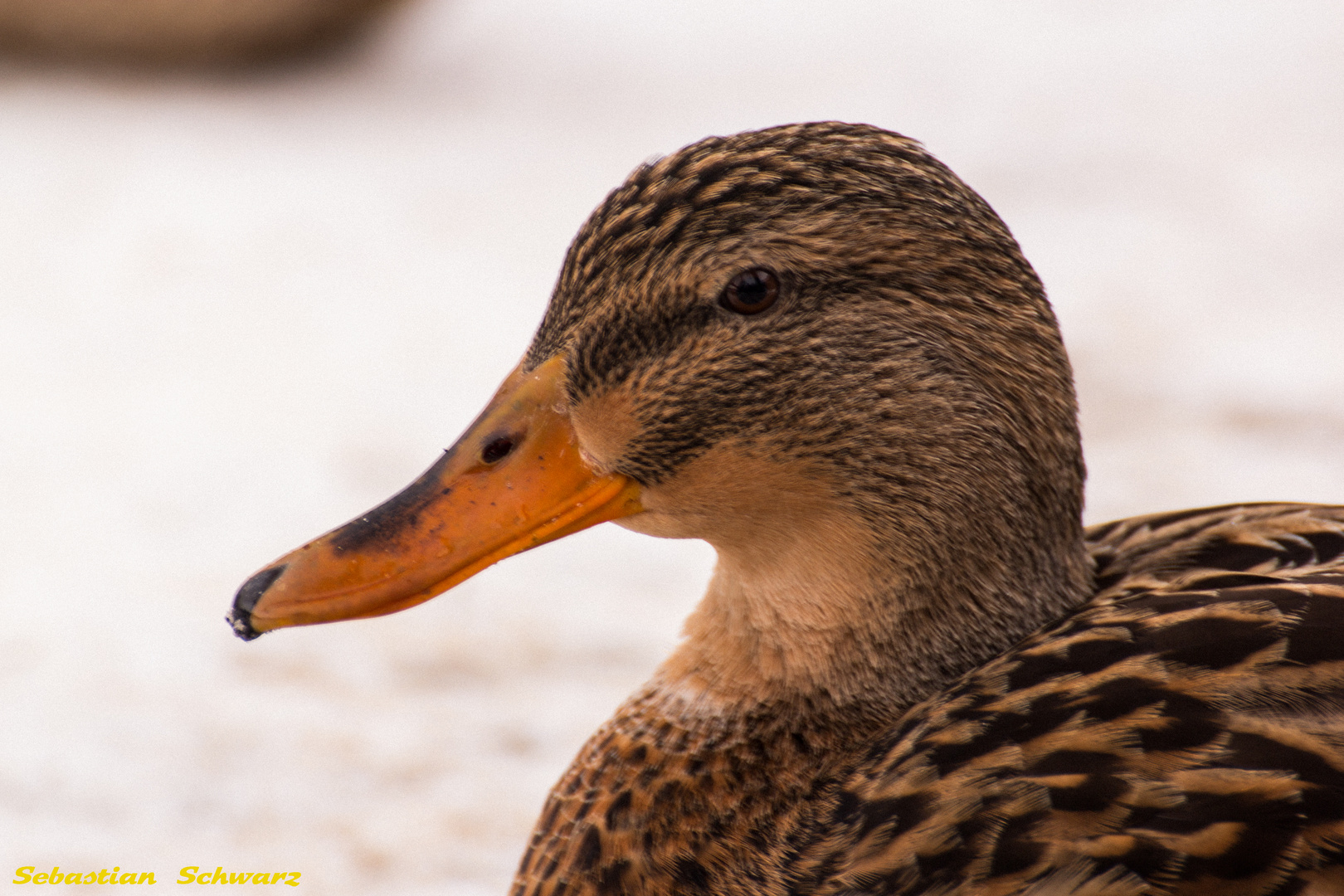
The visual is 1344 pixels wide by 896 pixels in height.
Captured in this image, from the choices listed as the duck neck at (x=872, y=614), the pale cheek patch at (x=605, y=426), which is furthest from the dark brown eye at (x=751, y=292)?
the duck neck at (x=872, y=614)

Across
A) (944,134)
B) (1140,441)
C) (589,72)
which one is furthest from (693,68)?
(1140,441)

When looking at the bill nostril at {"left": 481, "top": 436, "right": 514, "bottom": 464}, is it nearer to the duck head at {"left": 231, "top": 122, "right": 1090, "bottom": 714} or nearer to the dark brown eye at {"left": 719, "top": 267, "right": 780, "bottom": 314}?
the duck head at {"left": 231, "top": 122, "right": 1090, "bottom": 714}

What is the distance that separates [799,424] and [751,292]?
0.15 m

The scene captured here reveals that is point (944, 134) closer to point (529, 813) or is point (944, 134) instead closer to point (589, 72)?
point (589, 72)

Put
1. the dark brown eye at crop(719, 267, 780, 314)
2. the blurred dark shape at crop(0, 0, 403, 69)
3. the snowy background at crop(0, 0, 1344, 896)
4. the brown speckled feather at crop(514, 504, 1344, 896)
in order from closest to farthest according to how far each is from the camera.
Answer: the brown speckled feather at crop(514, 504, 1344, 896), the dark brown eye at crop(719, 267, 780, 314), the snowy background at crop(0, 0, 1344, 896), the blurred dark shape at crop(0, 0, 403, 69)

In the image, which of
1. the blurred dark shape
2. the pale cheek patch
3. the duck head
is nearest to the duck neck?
the duck head

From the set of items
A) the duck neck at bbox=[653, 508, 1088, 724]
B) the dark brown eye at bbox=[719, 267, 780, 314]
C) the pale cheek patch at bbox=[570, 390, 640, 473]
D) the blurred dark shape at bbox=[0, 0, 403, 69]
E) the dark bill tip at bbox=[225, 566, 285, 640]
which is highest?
the blurred dark shape at bbox=[0, 0, 403, 69]

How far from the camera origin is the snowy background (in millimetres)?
2680

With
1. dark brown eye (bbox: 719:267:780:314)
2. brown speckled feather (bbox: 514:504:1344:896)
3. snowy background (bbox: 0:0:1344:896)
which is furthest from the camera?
snowy background (bbox: 0:0:1344:896)

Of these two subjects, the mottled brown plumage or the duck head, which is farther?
the duck head

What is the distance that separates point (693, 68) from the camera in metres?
5.45

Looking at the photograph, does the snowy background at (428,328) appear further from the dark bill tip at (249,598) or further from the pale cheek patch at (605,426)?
the pale cheek patch at (605,426)

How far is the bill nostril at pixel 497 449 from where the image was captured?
5.33ft

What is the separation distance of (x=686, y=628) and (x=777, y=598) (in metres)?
0.18
